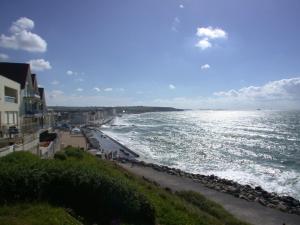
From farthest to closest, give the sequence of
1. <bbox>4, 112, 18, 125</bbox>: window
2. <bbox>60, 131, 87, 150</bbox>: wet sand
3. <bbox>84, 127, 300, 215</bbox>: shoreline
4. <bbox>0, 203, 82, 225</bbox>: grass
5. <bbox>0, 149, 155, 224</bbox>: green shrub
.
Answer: <bbox>60, 131, 87, 150</bbox>: wet sand, <bbox>84, 127, 300, 215</bbox>: shoreline, <bbox>4, 112, 18, 125</bbox>: window, <bbox>0, 149, 155, 224</bbox>: green shrub, <bbox>0, 203, 82, 225</bbox>: grass

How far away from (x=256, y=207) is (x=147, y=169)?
18608 millimetres

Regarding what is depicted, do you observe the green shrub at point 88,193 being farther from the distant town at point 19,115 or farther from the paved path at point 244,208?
the paved path at point 244,208

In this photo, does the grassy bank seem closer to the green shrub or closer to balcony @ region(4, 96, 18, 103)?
the green shrub

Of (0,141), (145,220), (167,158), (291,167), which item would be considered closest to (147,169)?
(167,158)

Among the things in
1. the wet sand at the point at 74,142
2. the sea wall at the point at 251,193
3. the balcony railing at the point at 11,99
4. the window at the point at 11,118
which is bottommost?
the sea wall at the point at 251,193

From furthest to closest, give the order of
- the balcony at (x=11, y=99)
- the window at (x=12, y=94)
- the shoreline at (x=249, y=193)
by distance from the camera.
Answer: the window at (x=12, y=94), the shoreline at (x=249, y=193), the balcony at (x=11, y=99)

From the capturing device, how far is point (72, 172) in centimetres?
1046

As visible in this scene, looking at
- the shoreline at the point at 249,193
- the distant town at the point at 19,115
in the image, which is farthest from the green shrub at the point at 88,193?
the shoreline at the point at 249,193

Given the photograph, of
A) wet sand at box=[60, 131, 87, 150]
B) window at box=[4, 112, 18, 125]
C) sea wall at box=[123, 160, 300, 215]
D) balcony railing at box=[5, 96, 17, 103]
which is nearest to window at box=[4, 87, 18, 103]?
balcony railing at box=[5, 96, 17, 103]

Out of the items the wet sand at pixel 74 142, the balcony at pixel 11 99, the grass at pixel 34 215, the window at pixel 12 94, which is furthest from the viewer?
the wet sand at pixel 74 142

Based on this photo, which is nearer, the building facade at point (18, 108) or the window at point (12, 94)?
the building facade at point (18, 108)

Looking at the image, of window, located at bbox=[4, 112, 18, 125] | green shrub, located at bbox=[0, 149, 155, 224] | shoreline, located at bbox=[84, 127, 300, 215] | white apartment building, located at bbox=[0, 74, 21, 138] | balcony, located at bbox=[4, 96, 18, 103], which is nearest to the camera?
green shrub, located at bbox=[0, 149, 155, 224]

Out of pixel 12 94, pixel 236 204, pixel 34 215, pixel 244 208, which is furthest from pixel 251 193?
pixel 34 215

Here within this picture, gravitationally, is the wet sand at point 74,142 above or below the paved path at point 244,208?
above
